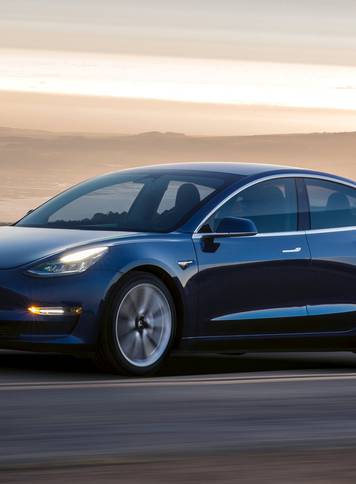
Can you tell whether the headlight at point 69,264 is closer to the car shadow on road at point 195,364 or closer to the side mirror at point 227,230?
the car shadow on road at point 195,364

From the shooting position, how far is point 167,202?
1216 centimetres

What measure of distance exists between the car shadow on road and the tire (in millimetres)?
224

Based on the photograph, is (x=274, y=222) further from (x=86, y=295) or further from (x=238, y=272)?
(x=86, y=295)

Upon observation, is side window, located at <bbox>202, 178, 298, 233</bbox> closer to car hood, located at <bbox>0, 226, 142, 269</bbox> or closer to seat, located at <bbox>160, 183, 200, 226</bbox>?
seat, located at <bbox>160, 183, 200, 226</bbox>

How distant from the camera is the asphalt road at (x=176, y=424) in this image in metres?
6.96

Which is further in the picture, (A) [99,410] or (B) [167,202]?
(B) [167,202]

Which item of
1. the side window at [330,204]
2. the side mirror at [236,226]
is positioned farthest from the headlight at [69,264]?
the side window at [330,204]

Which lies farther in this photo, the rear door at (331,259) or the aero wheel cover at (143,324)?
the rear door at (331,259)

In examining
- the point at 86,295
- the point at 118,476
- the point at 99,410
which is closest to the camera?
the point at 118,476

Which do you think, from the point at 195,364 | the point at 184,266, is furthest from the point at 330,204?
the point at 184,266

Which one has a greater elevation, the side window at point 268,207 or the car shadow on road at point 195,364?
the side window at point 268,207

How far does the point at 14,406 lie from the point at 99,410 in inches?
20.2

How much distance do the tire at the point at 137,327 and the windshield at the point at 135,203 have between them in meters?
0.69

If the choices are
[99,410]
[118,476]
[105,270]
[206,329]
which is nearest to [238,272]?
[206,329]
